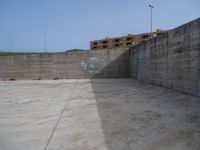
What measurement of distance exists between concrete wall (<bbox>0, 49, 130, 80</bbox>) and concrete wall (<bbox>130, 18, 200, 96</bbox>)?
372cm

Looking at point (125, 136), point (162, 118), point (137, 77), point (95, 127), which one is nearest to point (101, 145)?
point (125, 136)

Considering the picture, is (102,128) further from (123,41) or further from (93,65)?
(123,41)

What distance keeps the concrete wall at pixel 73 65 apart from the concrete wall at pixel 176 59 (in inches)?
146

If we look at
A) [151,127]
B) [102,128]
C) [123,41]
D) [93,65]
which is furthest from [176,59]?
[123,41]

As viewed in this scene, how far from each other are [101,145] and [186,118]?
1.89 meters

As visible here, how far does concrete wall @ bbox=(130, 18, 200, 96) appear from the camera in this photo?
5336mm

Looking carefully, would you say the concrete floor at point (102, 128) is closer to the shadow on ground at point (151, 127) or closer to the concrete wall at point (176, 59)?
the shadow on ground at point (151, 127)

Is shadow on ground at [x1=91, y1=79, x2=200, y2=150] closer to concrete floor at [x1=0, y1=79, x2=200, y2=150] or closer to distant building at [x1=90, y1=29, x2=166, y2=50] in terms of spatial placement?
concrete floor at [x1=0, y1=79, x2=200, y2=150]

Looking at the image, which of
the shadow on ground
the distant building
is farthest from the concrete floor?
the distant building

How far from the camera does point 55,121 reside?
326 cm

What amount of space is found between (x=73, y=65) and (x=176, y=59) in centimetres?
868

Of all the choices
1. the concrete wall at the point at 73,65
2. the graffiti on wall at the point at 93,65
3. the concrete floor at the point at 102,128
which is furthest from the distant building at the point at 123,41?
the concrete floor at the point at 102,128

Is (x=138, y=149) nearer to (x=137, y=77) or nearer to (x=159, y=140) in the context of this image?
(x=159, y=140)

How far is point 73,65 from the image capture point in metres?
13.6
